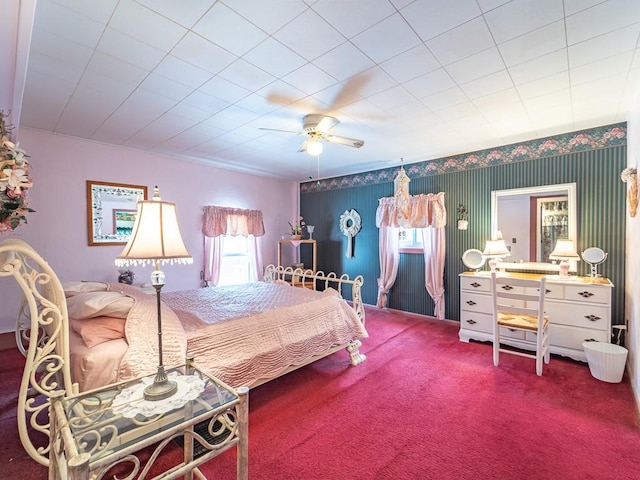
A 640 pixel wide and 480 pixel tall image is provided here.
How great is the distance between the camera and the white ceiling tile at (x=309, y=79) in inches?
86.0

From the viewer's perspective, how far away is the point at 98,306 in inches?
67.6

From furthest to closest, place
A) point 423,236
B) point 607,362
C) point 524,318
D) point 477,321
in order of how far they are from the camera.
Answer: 1. point 423,236
2. point 477,321
3. point 524,318
4. point 607,362

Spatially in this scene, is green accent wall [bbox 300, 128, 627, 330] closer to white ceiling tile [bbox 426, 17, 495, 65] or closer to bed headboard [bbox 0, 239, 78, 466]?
white ceiling tile [bbox 426, 17, 495, 65]

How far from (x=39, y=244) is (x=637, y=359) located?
601 cm

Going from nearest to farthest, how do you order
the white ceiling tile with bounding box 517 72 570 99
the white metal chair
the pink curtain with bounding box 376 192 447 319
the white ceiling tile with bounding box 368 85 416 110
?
the white ceiling tile with bounding box 517 72 570 99
the white ceiling tile with bounding box 368 85 416 110
the white metal chair
the pink curtain with bounding box 376 192 447 319

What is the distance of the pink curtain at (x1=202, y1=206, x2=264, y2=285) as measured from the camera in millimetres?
4793

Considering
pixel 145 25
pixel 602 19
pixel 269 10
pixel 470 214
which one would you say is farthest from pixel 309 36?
pixel 470 214

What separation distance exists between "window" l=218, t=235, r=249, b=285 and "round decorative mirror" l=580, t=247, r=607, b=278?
487 centimetres

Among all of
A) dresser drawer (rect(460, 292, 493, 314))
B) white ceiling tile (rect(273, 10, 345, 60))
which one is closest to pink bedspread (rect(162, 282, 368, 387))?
dresser drawer (rect(460, 292, 493, 314))

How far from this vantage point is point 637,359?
234cm

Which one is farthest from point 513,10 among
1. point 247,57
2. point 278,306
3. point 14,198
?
point 14,198

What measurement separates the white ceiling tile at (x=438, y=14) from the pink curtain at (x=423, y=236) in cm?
296

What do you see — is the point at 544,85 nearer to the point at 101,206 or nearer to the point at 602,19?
the point at 602,19

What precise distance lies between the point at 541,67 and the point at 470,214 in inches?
91.1
